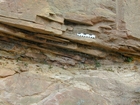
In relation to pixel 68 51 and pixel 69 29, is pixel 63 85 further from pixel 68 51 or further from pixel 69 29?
pixel 69 29

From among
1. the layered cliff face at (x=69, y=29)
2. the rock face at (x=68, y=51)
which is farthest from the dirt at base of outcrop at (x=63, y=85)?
the layered cliff face at (x=69, y=29)

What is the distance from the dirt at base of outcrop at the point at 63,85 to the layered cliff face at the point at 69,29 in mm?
249

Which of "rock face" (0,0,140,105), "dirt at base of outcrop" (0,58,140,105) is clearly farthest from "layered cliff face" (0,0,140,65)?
"dirt at base of outcrop" (0,58,140,105)

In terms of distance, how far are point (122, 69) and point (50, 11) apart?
1666mm

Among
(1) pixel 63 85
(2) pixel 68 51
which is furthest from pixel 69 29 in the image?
(1) pixel 63 85

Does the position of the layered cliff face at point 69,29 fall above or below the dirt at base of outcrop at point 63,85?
above

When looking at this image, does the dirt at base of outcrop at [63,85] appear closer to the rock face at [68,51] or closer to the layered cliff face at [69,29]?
the rock face at [68,51]

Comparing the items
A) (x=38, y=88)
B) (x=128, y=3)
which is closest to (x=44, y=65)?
(x=38, y=88)

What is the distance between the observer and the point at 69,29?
356cm

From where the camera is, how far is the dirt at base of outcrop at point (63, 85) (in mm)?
3160

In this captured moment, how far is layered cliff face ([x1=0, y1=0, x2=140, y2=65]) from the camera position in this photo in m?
3.25

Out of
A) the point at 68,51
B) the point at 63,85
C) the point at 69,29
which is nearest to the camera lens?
the point at 63,85

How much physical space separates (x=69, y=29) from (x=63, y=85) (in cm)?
92

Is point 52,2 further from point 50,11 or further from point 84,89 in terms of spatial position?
point 84,89
